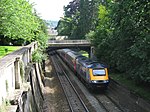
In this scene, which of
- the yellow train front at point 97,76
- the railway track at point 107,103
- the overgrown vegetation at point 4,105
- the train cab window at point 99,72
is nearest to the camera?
the overgrown vegetation at point 4,105

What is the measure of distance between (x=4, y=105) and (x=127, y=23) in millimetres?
12637

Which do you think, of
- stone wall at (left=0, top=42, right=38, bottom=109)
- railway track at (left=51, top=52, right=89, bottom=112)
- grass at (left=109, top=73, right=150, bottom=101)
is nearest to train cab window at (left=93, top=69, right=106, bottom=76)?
railway track at (left=51, top=52, right=89, bottom=112)

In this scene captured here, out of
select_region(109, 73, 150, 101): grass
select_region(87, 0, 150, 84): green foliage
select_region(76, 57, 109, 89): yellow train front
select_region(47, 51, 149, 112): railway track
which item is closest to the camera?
select_region(87, 0, 150, 84): green foliage

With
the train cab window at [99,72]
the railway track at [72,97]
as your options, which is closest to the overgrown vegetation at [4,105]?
the railway track at [72,97]

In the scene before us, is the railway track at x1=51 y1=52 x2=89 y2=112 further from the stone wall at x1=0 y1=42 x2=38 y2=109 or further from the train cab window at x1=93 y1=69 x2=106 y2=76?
the stone wall at x1=0 y1=42 x2=38 y2=109

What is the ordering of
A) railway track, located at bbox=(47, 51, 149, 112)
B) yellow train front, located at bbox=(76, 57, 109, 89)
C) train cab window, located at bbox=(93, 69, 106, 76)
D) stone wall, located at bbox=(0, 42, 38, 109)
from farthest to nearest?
train cab window, located at bbox=(93, 69, 106, 76), yellow train front, located at bbox=(76, 57, 109, 89), railway track, located at bbox=(47, 51, 149, 112), stone wall, located at bbox=(0, 42, 38, 109)

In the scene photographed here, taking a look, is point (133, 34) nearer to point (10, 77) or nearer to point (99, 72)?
point (99, 72)

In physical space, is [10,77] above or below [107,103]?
above

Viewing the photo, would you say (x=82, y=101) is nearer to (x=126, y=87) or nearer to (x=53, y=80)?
(x=126, y=87)

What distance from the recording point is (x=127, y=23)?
19891mm

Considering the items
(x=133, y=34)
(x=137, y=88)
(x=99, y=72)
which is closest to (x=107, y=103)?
(x=137, y=88)

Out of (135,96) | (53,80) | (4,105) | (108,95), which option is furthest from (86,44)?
(4,105)

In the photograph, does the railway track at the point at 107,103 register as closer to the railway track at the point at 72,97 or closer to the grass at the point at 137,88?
the railway track at the point at 72,97

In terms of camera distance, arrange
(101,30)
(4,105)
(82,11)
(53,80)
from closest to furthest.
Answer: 1. (4,105)
2. (53,80)
3. (101,30)
4. (82,11)
